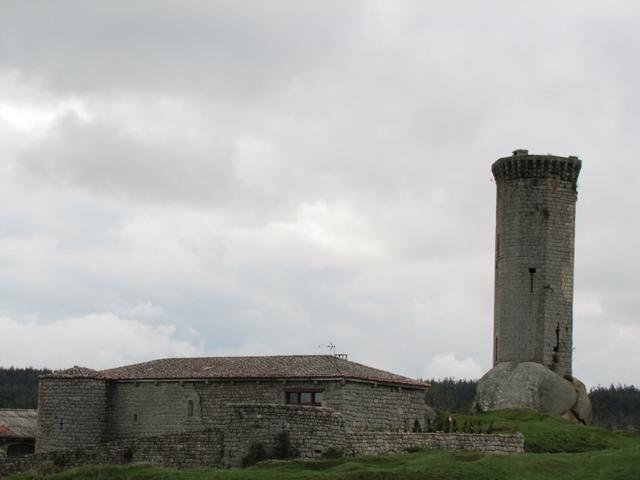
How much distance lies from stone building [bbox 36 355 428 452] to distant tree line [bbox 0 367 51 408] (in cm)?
4326

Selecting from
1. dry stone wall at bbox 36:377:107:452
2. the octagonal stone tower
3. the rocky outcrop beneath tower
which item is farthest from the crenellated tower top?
dry stone wall at bbox 36:377:107:452

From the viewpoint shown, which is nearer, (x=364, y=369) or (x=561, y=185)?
(x=364, y=369)

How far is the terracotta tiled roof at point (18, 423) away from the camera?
5375cm

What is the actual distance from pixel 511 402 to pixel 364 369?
522 inches

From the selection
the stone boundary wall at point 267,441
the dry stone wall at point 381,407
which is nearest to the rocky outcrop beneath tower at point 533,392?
the dry stone wall at point 381,407

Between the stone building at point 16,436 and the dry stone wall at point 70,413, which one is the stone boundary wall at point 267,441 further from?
the stone building at point 16,436

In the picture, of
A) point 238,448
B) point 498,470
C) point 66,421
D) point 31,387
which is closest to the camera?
point 498,470

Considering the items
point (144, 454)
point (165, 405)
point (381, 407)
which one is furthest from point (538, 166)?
point (144, 454)

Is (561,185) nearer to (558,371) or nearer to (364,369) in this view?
(558,371)

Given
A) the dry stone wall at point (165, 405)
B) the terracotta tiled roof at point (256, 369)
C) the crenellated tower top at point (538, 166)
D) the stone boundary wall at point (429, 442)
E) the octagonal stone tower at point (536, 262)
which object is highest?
the crenellated tower top at point (538, 166)

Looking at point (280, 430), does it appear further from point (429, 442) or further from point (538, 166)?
point (538, 166)

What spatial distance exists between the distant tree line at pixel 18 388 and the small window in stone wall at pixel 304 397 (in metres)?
48.5

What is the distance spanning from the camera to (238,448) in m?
39.6

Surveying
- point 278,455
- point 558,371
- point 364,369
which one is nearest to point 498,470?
point 278,455
